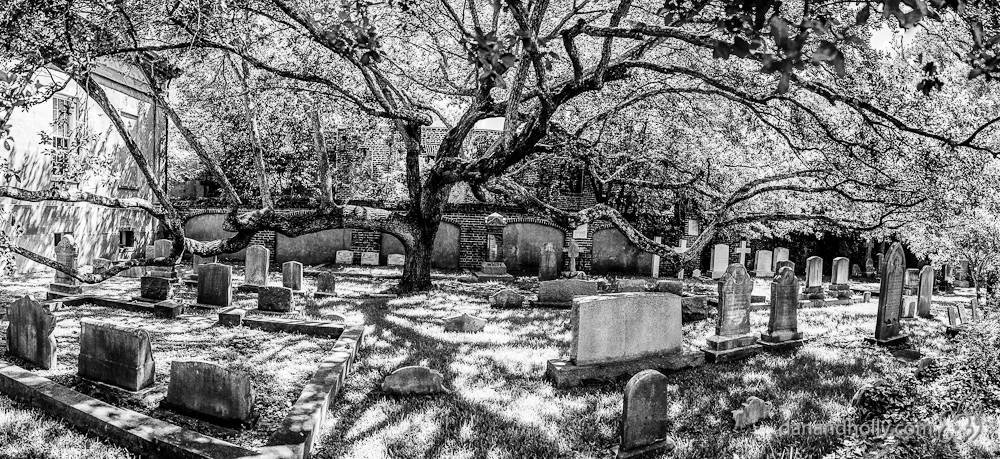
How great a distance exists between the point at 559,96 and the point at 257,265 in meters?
6.77

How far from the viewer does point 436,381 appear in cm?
612

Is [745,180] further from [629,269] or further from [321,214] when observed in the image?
[321,214]

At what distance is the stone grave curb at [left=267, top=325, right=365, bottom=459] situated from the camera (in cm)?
449

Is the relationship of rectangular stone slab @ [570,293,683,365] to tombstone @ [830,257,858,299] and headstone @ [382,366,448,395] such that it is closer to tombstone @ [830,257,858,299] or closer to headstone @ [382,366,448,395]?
headstone @ [382,366,448,395]

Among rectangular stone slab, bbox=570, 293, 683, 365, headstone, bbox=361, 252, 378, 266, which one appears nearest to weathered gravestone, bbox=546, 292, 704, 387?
rectangular stone slab, bbox=570, 293, 683, 365

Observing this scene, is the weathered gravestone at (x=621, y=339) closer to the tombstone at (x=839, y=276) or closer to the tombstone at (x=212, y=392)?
the tombstone at (x=212, y=392)

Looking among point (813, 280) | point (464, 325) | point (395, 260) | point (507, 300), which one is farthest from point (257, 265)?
point (813, 280)

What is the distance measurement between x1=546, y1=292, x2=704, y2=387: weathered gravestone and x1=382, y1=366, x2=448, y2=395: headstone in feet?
4.56

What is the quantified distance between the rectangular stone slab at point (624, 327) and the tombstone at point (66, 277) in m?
9.70

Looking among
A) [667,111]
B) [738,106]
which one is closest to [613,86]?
[667,111]

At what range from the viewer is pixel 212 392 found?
507 cm

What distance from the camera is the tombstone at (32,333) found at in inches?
247

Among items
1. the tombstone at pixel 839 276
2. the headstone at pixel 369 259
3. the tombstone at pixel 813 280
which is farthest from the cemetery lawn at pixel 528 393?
the headstone at pixel 369 259

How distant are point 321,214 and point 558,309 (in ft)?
17.0
